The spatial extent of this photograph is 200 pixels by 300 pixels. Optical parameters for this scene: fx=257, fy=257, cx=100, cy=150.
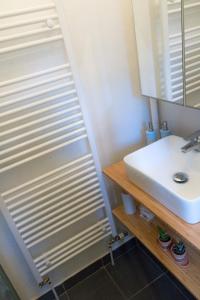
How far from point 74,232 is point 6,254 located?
1.33 feet

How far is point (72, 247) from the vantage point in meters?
1.55

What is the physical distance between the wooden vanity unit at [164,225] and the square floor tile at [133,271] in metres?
0.48

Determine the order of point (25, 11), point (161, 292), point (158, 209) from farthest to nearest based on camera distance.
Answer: point (161, 292), point (158, 209), point (25, 11)

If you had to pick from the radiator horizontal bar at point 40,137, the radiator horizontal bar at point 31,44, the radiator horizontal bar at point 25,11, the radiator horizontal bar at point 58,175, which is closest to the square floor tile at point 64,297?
the radiator horizontal bar at point 58,175

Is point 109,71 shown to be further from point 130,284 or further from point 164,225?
point 130,284

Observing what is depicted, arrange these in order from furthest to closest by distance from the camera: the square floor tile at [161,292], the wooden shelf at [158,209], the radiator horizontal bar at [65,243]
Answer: the square floor tile at [161,292], the radiator horizontal bar at [65,243], the wooden shelf at [158,209]

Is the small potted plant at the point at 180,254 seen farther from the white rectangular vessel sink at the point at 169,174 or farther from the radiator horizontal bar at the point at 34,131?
the radiator horizontal bar at the point at 34,131

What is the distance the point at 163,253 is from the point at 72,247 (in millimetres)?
542

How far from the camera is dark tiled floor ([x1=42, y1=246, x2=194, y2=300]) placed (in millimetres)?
1629

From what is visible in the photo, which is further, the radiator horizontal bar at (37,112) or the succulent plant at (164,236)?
the succulent plant at (164,236)

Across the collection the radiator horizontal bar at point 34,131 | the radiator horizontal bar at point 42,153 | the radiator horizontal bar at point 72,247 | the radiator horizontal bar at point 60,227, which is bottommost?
the radiator horizontal bar at point 72,247

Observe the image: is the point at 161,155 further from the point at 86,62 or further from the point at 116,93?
the point at 86,62

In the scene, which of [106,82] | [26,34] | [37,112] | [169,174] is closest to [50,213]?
[37,112]

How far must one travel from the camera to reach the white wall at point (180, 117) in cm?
138
